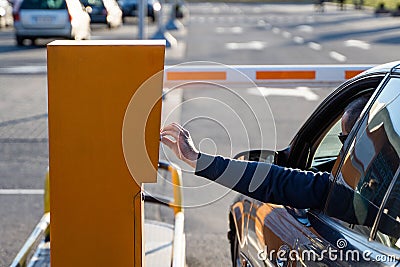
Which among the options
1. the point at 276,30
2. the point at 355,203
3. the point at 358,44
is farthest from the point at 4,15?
the point at 355,203

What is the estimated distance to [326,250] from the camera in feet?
9.93

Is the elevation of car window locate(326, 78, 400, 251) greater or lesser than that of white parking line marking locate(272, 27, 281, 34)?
greater

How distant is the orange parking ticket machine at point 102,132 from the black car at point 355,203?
644 millimetres

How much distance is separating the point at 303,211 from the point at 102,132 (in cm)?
91

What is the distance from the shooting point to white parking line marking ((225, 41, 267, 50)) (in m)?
28.5

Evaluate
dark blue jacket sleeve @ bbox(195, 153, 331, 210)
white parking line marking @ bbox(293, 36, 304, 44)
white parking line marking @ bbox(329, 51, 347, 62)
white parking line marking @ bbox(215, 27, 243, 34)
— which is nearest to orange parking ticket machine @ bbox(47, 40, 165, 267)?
dark blue jacket sleeve @ bbox(195, 153, 331, 210)

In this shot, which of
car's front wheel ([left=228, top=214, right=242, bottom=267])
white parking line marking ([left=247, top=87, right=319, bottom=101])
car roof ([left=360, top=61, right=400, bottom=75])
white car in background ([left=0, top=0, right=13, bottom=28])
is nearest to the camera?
car roof ([left=360, top=61, right=400, bottom=75])

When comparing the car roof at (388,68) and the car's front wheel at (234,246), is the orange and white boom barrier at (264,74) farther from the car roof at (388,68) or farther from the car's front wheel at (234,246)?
the car roof at (388,68)

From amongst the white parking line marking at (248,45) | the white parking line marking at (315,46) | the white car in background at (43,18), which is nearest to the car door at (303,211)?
the white car in background at (43,18)

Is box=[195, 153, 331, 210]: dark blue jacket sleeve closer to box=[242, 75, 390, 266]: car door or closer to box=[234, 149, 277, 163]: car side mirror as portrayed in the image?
box=[242, 75, 390, 266]: car door

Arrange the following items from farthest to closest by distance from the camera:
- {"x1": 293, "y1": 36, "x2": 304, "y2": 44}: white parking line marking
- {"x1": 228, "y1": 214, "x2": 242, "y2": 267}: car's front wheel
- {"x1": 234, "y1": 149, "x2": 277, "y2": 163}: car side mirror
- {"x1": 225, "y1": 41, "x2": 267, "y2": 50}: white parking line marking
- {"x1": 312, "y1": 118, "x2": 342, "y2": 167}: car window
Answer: {"x1": 293, "y1": 36, "x2": 304, "y2": 44}: white parking line marking, {"x1": 225, "y1": 41, "x2": 267, "y2": 50}: white parking line marking, {"x1": 228, "y1": 214, "x2": 242, "y2": 267}: car's front wheel, {"x1": 234, "y1": 149, "x2": 277, "y2": 163}: car side mirror, {"x1": 312, "y1": 118, "x2": 342, "y2": 167}: car window

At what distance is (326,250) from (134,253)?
74 cm

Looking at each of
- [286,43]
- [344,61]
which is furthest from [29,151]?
[286,43]

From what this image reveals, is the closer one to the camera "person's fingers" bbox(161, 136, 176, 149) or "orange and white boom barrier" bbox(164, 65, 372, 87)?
"person's fingers" bbox(161, 136, 176, 149)
